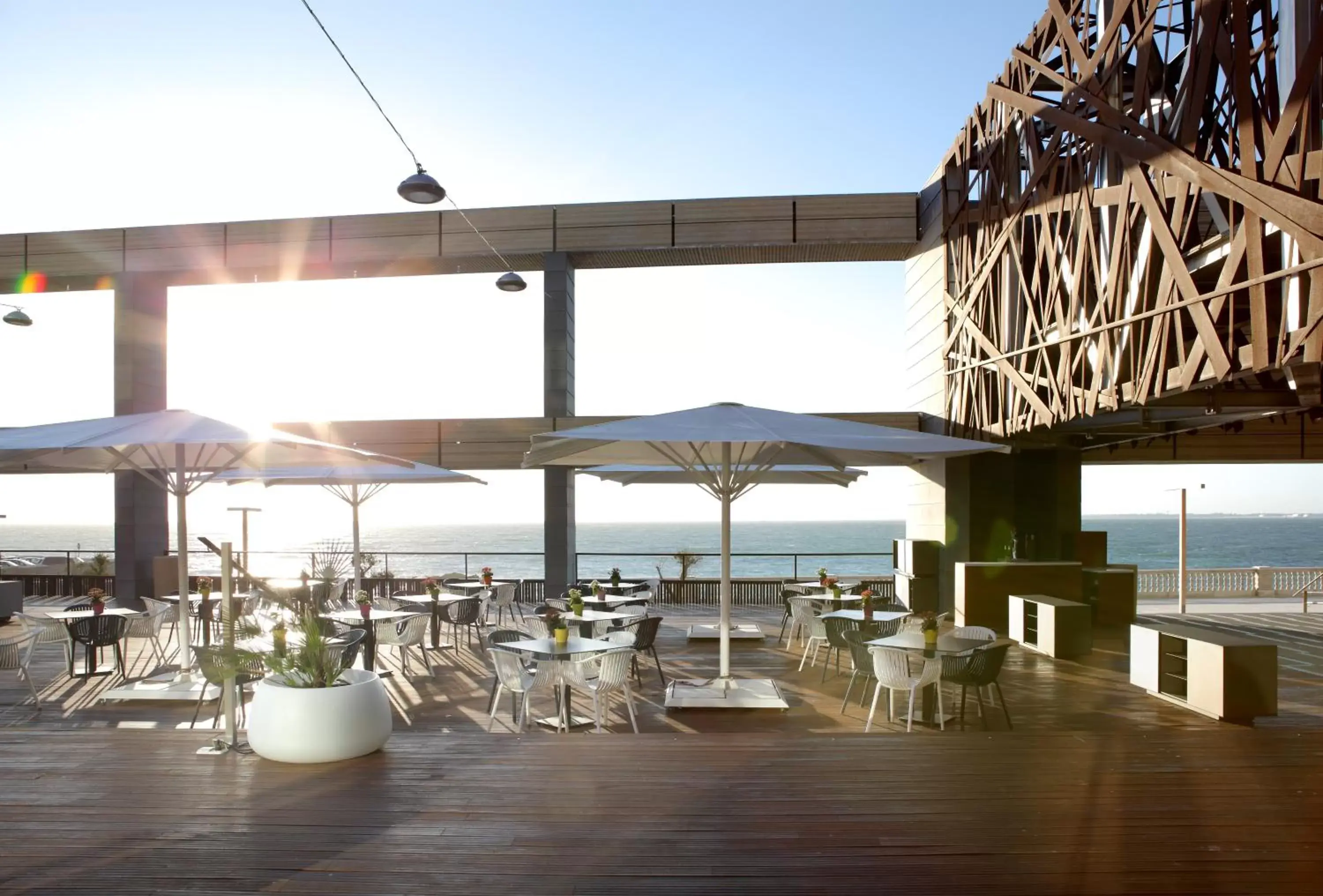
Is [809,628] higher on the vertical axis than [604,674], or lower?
lower

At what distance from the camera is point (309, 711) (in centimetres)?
445

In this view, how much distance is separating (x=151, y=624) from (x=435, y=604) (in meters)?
3.02

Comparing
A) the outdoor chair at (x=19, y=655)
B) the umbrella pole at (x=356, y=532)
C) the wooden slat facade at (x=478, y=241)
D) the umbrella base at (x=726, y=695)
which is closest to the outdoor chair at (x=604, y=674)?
the umbrella base at (x=726, y=695)

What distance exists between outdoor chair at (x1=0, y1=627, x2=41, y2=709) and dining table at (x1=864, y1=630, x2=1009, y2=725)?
7.22 meters

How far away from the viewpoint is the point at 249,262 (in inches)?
640

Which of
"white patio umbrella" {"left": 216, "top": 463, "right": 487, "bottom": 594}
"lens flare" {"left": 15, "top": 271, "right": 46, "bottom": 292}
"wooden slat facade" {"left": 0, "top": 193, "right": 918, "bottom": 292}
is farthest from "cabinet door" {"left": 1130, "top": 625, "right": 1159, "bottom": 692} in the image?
"lens flare" {"left": 15, "top": 271, "right": 46, "bottom": 292}

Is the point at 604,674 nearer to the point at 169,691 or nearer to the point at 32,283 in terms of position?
the point at 169,691

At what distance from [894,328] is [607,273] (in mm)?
6020

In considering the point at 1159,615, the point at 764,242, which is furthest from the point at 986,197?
the point at 1159,615

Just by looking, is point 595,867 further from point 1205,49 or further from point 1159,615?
point 1159,615

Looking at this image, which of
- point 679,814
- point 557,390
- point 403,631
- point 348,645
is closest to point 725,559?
point 348,645

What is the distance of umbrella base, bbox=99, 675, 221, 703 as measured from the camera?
7.29 metres

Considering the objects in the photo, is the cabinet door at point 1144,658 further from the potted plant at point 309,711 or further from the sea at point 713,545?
the sea at point 713,545

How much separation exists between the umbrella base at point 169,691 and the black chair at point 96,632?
29.6 inches
